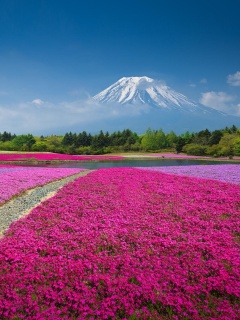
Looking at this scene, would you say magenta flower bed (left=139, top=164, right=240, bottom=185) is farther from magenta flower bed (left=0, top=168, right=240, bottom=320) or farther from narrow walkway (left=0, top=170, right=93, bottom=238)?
narrow walkway (left=0, top=170, right=93, bottom=238)

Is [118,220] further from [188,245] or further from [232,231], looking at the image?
[232,231]

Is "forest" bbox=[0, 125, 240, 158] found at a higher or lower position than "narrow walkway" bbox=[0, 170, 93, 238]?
higher

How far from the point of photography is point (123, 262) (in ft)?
25.9

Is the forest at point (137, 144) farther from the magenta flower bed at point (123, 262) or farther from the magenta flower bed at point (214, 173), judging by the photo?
the magenta flower bed at point (123, 262)

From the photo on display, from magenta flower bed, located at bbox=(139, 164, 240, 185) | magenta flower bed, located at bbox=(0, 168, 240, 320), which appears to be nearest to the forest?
magenta flower bed, located at bbox=(139, 164, 240, 185)

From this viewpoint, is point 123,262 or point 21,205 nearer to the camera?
point 123,262

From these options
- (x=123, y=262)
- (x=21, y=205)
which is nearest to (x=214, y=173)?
(x=21, y=205)

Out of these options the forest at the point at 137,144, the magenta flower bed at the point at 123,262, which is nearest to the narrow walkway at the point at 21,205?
the magenta flower bed at the point at 123,262

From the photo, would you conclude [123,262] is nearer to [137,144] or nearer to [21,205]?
[21,205]

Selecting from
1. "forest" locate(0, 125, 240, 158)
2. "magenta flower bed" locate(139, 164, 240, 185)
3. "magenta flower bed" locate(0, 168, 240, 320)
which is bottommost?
"magenta flower bed" locate(0, 168, 240, 320)

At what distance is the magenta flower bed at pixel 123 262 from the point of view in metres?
6.06

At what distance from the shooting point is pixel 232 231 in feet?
35.2

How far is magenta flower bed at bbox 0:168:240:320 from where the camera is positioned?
6.06m

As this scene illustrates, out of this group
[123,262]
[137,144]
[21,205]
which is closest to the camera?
[123,262]
